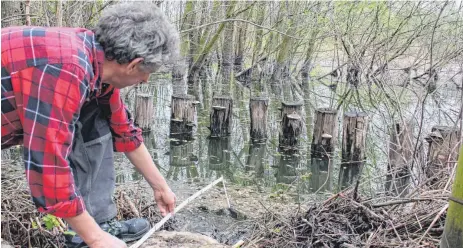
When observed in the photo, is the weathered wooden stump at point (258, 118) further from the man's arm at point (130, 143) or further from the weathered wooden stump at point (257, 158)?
the man's arm at point (130, 143)

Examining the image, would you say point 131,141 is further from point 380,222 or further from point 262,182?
point 262,182

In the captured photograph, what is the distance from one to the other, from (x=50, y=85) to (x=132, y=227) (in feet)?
5.05

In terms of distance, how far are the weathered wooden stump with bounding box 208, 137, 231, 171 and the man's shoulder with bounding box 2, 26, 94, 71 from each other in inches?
218

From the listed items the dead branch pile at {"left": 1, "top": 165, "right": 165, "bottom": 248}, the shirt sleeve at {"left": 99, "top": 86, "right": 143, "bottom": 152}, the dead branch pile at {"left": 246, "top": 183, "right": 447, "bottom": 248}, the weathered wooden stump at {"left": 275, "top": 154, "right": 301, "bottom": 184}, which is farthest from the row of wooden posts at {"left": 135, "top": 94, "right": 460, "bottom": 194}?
the shirt sleeve at {"left": 99, "top": 86, "right": 143, "bottom": 152}

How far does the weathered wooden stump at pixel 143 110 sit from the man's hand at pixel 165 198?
5914mm

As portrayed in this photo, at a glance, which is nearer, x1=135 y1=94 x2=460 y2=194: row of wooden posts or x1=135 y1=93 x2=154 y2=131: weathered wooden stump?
x1=135 y1=94 x2=460 y2=194: row of wooden posts

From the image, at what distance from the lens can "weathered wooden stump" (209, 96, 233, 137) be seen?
877cm

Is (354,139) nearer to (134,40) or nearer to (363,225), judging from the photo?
(363,225)

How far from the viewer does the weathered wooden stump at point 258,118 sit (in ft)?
28.5

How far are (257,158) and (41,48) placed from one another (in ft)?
20.7

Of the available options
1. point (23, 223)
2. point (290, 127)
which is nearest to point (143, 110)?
point (290, 127)

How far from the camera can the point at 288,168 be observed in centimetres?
743

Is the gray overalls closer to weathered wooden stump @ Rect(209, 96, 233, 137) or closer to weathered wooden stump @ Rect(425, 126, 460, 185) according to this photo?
weathered wooden stump @ Rect(425, 126, 460, 185)

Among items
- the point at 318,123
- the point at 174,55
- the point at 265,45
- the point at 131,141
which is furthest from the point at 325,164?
the point at 265,45
